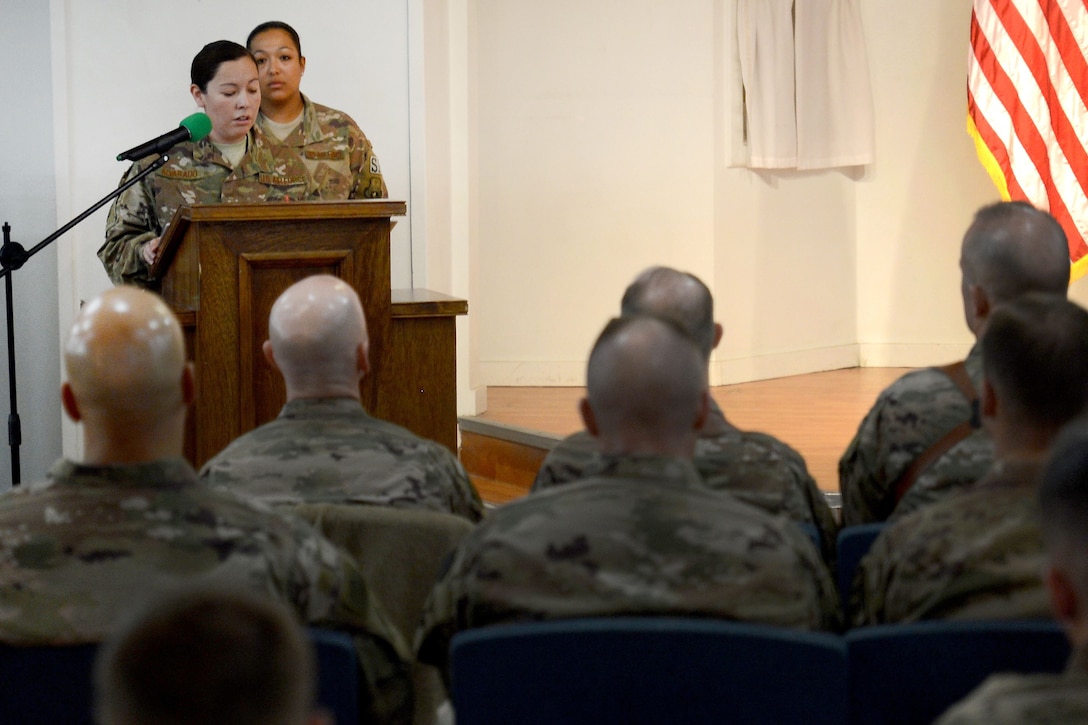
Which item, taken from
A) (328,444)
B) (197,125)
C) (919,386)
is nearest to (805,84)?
(197,125)

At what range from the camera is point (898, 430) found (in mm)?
2527

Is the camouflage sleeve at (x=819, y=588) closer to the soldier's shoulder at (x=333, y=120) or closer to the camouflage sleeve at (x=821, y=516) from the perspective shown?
the camouflage sleeve at (x=821, y=516)

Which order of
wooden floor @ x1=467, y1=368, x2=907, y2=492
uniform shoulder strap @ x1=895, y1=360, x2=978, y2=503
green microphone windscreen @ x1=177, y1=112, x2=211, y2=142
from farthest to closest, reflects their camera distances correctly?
1. wooden floor @ x1=467, y1=368, x2=907, y2=492
2. green microphone windscreen @ x1=177, y1=112, x2=211, y2=142
3. uniform shoulder strap @ x1=895, y1=360, x2=978, y2=503

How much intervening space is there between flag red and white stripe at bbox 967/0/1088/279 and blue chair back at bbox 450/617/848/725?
17.7 feet

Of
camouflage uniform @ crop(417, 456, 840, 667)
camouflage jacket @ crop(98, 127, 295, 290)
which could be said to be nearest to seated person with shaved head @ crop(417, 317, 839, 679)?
camouflage uniform @ crop(417, 456, 840, 667)

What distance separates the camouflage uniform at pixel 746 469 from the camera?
2.33 m

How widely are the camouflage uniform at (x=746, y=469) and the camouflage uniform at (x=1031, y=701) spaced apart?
1222 millimetres

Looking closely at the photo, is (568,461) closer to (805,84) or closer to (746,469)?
(746,469)

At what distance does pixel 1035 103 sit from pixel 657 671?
583cm

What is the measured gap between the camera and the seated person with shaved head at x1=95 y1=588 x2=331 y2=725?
0.89 meters

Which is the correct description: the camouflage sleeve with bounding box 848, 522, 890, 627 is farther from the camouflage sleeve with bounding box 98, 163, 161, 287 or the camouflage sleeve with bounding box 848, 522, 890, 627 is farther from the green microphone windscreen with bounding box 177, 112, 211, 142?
the camouflage sleeve with bounding box 98, 163, 161, 287

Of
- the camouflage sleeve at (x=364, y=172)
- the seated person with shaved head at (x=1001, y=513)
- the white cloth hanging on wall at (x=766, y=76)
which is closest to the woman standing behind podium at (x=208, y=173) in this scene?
the camouflage sleeve at (x=364, y=172)

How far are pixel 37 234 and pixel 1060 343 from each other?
4.75 m

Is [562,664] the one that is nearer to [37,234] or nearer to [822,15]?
[37,234]
